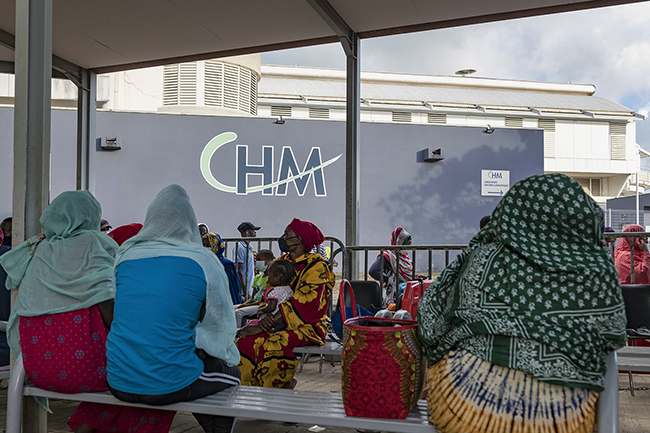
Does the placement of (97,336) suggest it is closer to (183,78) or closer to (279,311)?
(279,311)

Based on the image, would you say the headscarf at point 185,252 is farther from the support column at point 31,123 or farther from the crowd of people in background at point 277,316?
the support column at point 31,123

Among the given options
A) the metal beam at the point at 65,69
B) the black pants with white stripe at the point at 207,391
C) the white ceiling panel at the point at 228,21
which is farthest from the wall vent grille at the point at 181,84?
the black pants with white stripe at the point at 207,391

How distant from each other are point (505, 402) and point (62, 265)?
7.30ft

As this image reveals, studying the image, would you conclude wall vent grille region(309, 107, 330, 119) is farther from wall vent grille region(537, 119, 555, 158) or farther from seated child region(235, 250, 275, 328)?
seated child region(235, 250, 275, 328)

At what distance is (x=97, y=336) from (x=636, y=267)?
5.42m

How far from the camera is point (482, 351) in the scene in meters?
2.02

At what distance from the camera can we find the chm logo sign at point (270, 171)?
16.3m

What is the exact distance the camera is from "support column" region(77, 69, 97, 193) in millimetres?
7438

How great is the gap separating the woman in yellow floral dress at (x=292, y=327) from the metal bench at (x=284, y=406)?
0.93 meters

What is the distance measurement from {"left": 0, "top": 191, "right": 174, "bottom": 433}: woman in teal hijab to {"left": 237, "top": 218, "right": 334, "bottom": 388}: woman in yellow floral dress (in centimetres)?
121

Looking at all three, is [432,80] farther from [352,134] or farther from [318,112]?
[352,134]

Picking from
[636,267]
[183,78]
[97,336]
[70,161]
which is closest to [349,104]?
[636,267]

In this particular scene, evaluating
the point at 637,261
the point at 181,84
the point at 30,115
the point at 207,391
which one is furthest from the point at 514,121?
the point at 207,391

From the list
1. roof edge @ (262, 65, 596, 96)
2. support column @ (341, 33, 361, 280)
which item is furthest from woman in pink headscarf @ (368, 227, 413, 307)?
roof edge @ (262, 65, 596, 96)
